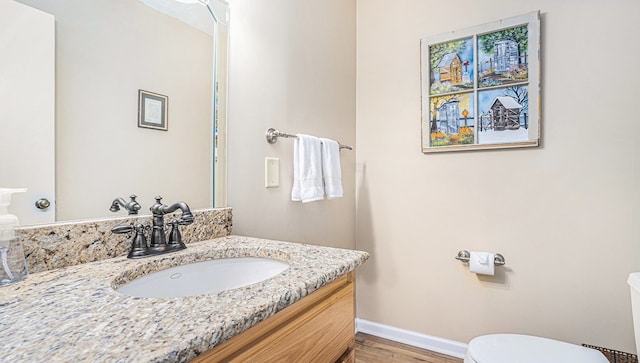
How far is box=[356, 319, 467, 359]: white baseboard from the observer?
1.77 m

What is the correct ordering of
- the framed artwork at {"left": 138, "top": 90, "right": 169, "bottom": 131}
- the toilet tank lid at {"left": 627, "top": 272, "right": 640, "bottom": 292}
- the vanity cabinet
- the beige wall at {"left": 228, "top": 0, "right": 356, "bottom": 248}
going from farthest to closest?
1. the beige wall at {"left": 228, "top": 0, "right": 356, "bottom": 248}
2. the toilet tank lid at {"left": 627, "top": 272, "right": 640, "bottom": 292}
3. the framed artwork at {"left": 138, "top": 90, "right": 169, "bottom": 131}
4. the vanity cabinet

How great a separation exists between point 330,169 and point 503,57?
109 cm

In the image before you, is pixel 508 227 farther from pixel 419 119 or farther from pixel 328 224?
pixel 328 224

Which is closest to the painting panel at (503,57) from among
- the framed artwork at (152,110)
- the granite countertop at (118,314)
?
the granite countertop at (118,314)

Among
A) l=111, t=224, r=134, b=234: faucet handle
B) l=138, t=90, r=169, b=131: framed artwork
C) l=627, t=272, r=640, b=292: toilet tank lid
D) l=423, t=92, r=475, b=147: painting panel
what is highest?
l=423, t=92, r=475, b=147: painting panel

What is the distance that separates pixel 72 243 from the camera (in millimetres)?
761

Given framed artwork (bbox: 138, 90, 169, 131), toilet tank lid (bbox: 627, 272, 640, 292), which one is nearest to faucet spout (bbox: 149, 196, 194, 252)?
framed artwork (bbox: 138, 90, 169, 131)

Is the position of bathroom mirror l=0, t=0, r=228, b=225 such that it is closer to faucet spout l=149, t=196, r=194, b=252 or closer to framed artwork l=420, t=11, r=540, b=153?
faucet spout l=149, t=196, r=194, b=252

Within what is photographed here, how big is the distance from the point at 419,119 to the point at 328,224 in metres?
0.84

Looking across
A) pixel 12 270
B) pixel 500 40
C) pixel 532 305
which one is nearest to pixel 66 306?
pixel 12 270

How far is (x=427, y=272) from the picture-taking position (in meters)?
1.86

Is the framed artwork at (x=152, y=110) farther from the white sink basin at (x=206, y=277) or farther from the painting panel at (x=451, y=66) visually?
the painting panel at (x=451, y=66)

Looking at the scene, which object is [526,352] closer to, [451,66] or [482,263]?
[482,263]

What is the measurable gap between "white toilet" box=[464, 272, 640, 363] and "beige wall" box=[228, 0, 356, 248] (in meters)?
0.87
